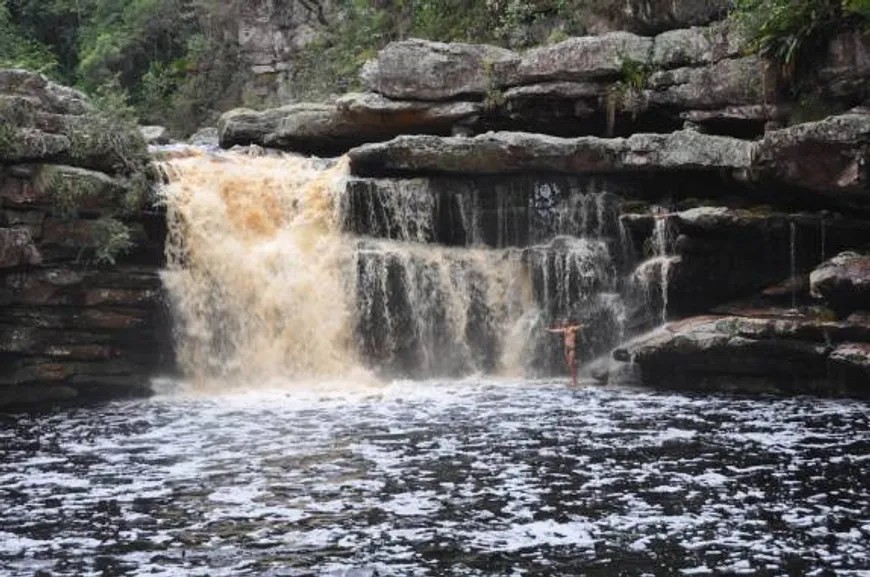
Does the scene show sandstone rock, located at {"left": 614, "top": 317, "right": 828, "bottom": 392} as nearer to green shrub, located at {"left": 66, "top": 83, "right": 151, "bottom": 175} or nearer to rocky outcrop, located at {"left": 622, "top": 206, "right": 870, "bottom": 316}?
rocky outcrop, located at {"left": 622, "top": 206, "right": 870, "bottom": 316}

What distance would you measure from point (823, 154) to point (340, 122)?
1196cm

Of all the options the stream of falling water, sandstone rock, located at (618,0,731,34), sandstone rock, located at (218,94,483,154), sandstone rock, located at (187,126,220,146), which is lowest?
the stream of falling water

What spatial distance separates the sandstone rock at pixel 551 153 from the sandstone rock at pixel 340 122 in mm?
2783

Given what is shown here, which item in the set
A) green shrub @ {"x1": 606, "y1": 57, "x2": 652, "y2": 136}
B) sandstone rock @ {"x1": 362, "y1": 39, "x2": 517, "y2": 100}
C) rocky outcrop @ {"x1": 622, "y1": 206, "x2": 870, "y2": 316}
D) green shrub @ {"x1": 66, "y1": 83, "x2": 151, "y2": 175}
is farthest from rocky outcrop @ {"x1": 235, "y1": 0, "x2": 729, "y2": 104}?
rocky outcrop @ {"x1": 622, "y1": 206, "x2": 870, "y2": 316}

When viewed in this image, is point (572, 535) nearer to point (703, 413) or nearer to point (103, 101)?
point (703, 413)

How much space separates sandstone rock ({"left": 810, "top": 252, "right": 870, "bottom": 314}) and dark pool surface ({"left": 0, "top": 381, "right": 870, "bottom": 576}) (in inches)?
79.6

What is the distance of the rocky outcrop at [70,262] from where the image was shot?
721 inches

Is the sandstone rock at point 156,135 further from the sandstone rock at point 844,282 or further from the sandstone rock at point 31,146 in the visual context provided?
the sandstone rock at point 844,282

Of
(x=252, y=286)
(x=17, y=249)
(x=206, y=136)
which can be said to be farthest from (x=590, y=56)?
(x=206, y=136)

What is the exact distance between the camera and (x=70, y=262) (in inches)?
739

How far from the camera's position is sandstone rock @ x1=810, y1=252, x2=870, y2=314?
1658 cm

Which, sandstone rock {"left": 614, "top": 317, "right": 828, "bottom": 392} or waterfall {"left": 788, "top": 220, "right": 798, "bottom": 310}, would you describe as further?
waterfall {"left": 788, "top": 220, "right": 798, "bottom": 310}

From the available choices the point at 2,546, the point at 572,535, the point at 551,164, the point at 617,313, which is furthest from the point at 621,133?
the point at 2,546

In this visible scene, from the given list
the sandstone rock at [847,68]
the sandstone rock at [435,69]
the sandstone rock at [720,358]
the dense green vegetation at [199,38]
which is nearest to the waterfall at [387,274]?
the sandstone rock at [720,358]
